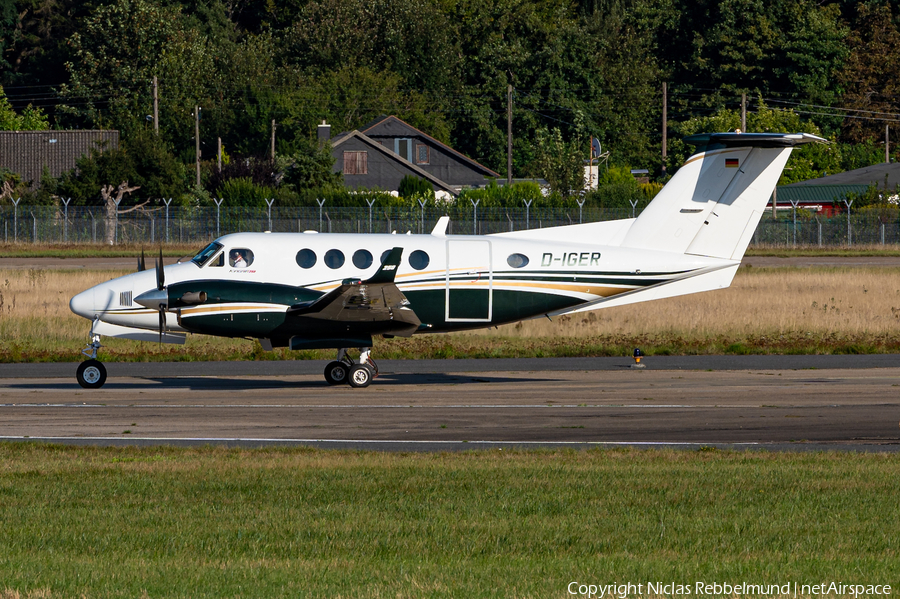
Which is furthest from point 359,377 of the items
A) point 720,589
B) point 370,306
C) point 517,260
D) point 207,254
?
point 720,589

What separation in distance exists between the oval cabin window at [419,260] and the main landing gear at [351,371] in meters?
1.73

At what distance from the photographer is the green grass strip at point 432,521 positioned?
6773 mm

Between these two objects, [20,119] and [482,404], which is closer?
[482,404]

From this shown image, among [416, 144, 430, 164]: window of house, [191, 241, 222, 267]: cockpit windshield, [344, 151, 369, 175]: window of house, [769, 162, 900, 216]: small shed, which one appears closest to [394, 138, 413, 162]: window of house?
[416, 144, 430, 164]: window of house

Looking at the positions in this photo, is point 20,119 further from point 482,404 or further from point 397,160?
point 482,404

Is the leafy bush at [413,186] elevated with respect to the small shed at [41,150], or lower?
lower

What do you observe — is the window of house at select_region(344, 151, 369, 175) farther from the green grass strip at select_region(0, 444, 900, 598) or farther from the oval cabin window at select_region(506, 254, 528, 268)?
the green grass strip at select_region(0, 444, 900, 598)

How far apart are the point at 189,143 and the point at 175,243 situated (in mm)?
39493

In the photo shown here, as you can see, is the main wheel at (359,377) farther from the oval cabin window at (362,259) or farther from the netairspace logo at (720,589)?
the netairspace logo at (720,589)

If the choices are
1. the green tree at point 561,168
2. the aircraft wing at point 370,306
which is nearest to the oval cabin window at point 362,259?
the aircraft wing at point 370,306

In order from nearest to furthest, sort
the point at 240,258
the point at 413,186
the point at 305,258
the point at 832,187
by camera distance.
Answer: the point at 240,258 → the point at 305,258 → the point at 413,186 → the point at 832,187

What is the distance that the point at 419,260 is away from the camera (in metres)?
19.5

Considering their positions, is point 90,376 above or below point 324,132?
below

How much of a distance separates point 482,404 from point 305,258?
4546 millimetres
